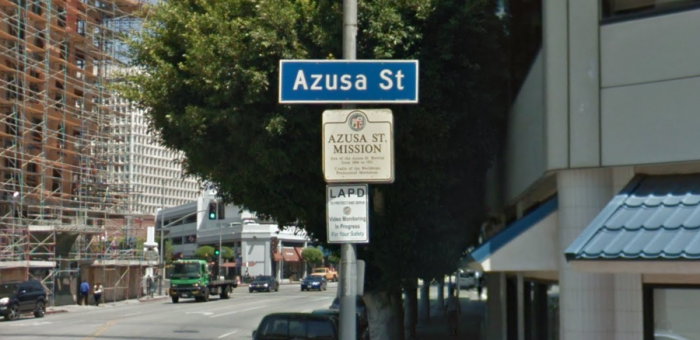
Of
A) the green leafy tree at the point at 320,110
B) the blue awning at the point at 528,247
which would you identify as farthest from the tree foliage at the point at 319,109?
the blue awning at the point at 528,247

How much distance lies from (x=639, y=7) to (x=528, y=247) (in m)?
3.07

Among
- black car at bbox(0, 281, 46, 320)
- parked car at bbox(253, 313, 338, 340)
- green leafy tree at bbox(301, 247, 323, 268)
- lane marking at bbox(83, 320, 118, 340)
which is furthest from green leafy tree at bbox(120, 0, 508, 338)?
green leafy tree at bbox(301, 247, 323, 268)

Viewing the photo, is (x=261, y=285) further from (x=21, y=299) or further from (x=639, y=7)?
(x=639, y=7)

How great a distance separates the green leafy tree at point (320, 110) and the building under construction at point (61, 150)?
34351 millimetres

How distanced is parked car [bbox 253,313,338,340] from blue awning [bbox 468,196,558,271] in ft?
23.2

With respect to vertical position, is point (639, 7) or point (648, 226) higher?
point (639, 7)

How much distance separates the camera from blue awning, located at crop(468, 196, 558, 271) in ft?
33.8

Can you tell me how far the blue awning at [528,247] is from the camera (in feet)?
33.8

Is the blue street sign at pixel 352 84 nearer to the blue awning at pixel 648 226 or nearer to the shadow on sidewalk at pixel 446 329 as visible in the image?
the blue awning at pixel 648 226

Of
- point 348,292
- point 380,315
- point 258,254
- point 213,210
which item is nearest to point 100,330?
point 213,210

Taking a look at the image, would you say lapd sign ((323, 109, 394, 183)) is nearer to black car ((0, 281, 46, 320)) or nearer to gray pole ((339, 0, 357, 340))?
gray pole ((339, 0, 357, 340))

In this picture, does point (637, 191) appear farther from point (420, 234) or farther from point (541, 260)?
point (420, 234)

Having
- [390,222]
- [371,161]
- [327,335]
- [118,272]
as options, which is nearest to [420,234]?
[390,222]

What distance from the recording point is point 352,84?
8344 mm
